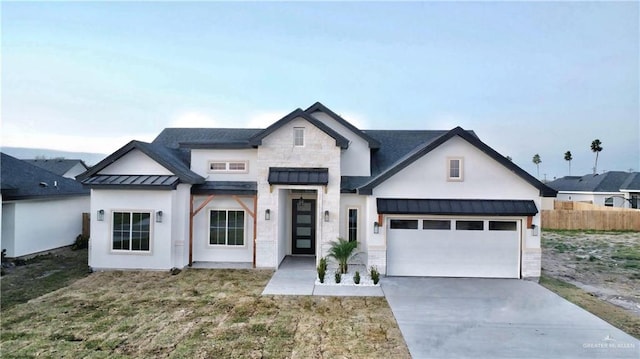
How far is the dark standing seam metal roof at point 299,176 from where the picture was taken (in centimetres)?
1128

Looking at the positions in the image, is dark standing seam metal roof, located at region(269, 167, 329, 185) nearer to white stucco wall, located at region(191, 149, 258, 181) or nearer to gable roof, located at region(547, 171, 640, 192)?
white stucco wall, located at region(191, 149, 258, 181)

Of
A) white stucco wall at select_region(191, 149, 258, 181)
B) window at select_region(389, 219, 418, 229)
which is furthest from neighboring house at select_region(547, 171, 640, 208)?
white stucco wall at select_region(191, 149, 258, 181)

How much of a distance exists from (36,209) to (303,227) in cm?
1123

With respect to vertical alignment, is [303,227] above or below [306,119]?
below

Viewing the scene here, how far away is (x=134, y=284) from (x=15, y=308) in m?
2.64

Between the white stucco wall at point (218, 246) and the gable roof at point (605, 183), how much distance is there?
136 feet

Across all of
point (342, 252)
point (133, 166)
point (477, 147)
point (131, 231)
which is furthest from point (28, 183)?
point (477, 147)

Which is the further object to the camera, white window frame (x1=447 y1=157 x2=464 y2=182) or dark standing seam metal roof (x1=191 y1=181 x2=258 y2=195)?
dark standing seam metal roof (x1=191 y1=181 x2=258 y2=195)

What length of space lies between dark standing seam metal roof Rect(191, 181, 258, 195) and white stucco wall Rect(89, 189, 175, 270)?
1.08 metres

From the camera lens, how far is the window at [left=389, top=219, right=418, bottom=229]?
10820 mm

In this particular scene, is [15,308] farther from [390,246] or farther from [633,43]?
[633,43]

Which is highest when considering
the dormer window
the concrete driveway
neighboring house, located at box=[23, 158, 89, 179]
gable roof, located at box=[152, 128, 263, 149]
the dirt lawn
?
gable roof, located at box=[152, 128, 263, 149]

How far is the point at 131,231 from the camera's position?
11.1 m

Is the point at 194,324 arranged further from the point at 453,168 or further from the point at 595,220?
Answer: the point at 595,220
